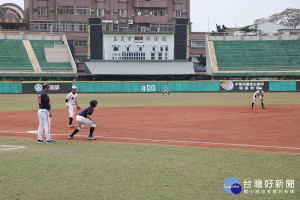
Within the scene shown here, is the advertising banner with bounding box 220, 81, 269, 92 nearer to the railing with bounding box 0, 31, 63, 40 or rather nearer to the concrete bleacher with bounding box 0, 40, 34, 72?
the concrete bleacher with bounding box 0, 40, 34, 72

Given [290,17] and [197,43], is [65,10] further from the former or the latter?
[290,17]

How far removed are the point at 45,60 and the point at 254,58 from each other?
3691 cm

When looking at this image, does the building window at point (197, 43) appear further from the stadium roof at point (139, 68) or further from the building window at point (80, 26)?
the building window at point (80, 26)

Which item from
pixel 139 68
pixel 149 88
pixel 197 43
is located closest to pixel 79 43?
pixel 139 68

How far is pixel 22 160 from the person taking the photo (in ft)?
40.4

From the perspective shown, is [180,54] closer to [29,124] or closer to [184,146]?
[29,124]

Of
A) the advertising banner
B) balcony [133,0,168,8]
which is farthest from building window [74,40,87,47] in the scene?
the advertising banner

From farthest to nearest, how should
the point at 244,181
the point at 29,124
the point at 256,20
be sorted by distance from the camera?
the point at 256,20, the point at 29,124, the point at 244,181

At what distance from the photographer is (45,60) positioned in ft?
248

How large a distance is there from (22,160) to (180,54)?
226 feet

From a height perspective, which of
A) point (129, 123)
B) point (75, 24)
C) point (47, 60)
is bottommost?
point (129, 123)

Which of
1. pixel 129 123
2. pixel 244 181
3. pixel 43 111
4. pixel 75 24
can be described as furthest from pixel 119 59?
pixel 244 181

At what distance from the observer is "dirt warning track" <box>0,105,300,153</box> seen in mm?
16422

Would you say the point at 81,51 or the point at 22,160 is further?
the point at 81,51
